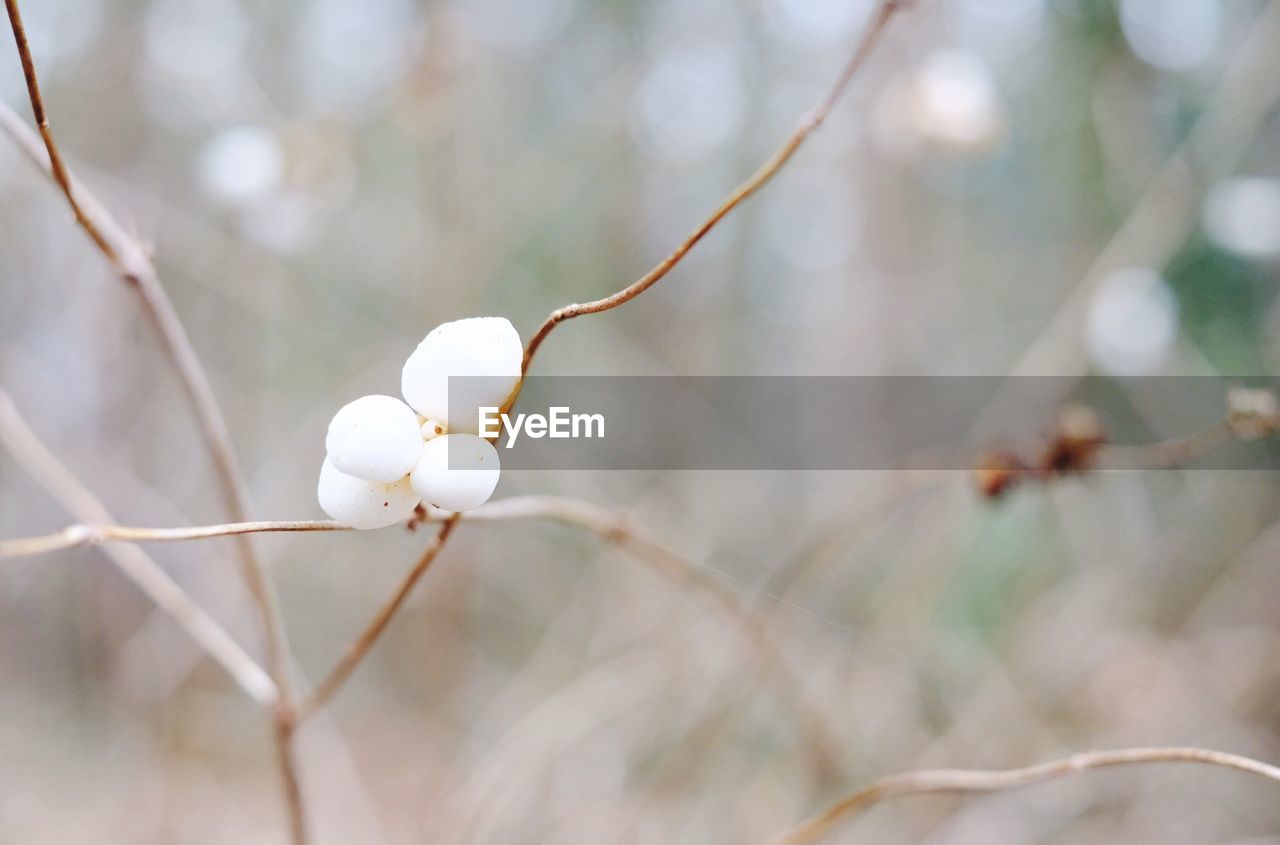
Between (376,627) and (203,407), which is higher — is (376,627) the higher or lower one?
the lower one

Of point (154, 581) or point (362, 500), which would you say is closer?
point (362, 500)

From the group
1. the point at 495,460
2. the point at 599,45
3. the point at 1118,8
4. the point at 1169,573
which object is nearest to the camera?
the point at 495,460

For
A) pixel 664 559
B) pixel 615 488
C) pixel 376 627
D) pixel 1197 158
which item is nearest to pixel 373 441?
pixel 376 627

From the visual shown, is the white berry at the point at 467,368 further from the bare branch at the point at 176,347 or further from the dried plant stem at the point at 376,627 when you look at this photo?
the bare branch at the point at 176,347

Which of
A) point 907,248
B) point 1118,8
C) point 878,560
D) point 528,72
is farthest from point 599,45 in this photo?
point 878,560

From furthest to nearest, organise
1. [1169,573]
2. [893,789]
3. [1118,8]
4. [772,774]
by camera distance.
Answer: [1118,8]
[1169,573]
[772,774]
[893,789]

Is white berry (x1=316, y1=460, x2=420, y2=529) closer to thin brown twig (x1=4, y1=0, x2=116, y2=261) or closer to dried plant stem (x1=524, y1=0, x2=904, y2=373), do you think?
dried plant stem (x1=524, y1=0, x2=904, y2=373)

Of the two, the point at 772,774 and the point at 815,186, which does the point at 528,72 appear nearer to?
the point at 815,186

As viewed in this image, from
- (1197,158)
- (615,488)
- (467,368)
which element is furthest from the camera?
(615,488)

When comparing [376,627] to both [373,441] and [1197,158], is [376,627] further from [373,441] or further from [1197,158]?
[1197,158]
